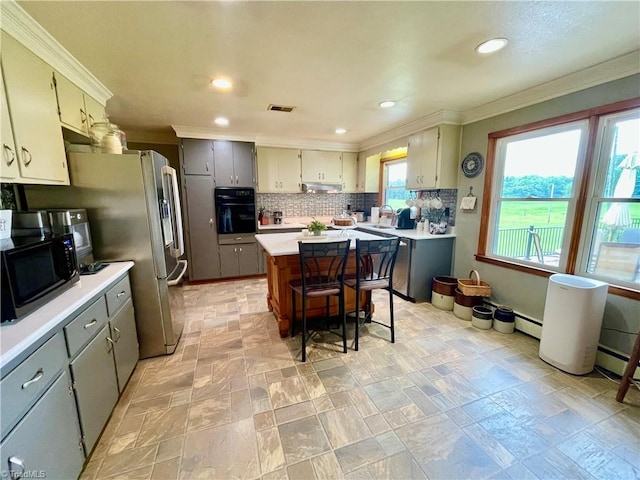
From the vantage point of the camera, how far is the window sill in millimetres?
2027

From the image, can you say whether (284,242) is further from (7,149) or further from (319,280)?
(7,149)

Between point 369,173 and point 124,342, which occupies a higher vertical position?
point 369,173

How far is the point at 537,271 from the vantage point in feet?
8.60

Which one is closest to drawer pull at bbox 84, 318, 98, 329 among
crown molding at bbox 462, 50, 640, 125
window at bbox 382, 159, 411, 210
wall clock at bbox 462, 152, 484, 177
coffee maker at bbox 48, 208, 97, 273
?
coffee maker at bbox 48, 208, 97, 273

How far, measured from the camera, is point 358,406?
1803mm

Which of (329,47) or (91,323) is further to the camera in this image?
(329,47)

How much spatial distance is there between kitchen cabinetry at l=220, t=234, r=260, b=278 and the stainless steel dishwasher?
2325 millimetres

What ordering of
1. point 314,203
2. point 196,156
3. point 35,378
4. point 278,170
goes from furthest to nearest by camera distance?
point 314,203
point 278,170
point 196,156
point 35,378

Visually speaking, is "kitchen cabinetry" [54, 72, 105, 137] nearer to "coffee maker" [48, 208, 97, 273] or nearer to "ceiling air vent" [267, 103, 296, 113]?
"coffee maker" [48, 208, 97, 273]

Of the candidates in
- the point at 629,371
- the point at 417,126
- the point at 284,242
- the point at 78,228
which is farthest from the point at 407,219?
the point at 78,228

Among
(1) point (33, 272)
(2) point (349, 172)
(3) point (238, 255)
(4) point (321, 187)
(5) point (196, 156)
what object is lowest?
(3) point (238, 255)

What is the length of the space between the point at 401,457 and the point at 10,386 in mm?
1739

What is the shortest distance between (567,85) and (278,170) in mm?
3746

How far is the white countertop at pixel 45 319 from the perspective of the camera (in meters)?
0.94
